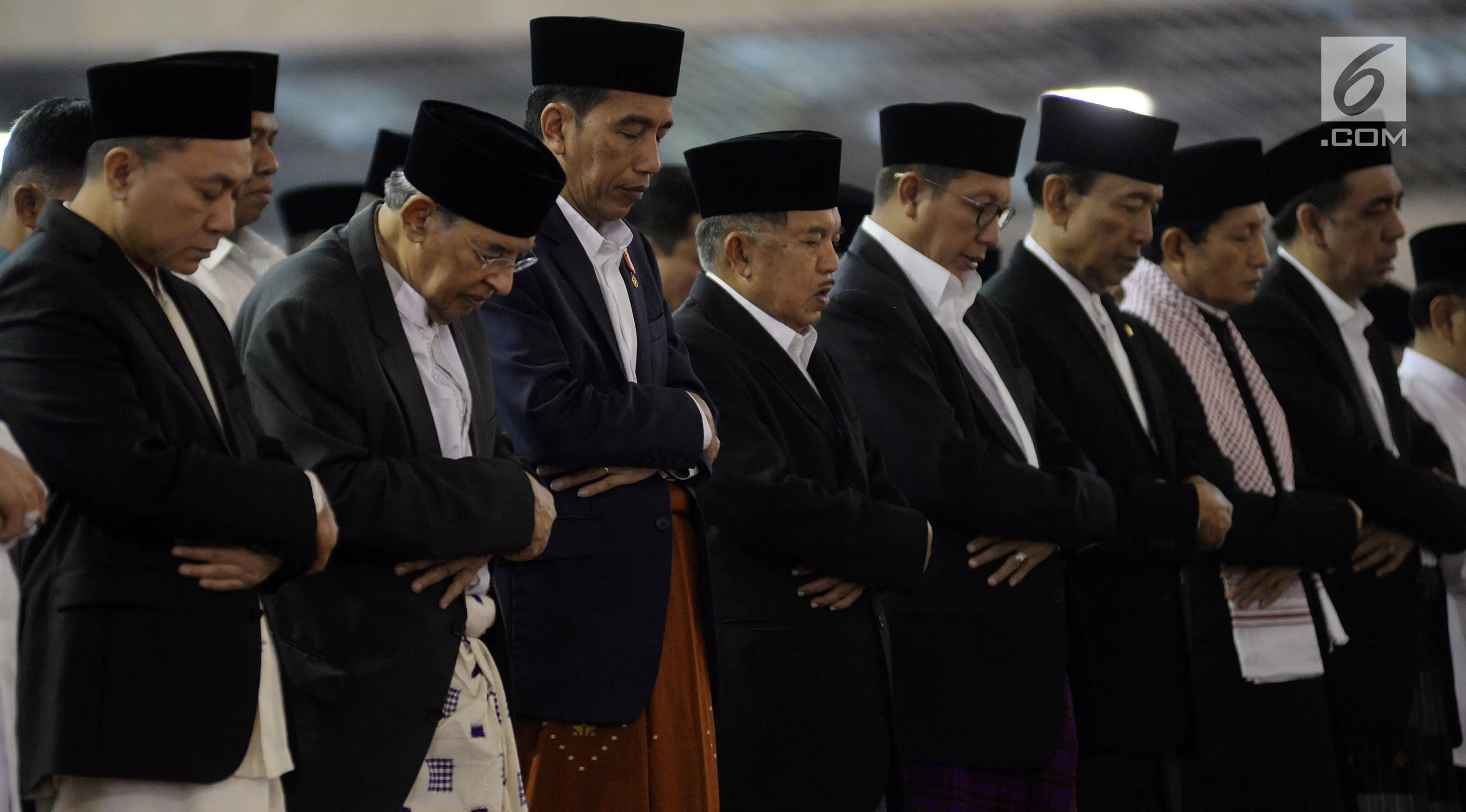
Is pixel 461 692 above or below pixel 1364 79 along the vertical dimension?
below

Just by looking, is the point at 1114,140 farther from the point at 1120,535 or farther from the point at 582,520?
the point at 582,520

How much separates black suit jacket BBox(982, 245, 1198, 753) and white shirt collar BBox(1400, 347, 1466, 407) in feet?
4.52

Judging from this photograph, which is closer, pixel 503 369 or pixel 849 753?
pixel 503 369

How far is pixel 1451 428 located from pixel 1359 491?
76 centimetres

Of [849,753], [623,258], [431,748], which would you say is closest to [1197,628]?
[849,753]

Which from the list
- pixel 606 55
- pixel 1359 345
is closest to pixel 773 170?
pixel 606 55

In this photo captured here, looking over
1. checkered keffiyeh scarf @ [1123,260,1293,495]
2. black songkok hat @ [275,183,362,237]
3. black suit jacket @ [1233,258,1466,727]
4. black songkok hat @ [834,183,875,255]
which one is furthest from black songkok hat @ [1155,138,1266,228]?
black songkok hat @ [275,183,362,237]

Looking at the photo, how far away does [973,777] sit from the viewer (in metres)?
3.60

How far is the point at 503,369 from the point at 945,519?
109cm

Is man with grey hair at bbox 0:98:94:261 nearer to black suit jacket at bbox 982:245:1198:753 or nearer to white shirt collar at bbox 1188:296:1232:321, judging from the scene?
black suit jacket at bbox 982:245:1198:753

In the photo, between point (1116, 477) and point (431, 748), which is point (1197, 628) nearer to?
point (1116, 477)

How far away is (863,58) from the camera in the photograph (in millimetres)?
8773

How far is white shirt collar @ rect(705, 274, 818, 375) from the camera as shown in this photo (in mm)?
3463

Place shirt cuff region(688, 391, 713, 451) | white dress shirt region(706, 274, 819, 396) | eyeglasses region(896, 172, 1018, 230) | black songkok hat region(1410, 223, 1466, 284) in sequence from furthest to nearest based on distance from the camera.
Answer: black songkok hat region(1410, 223, 1466, 284) < eyeglasses region(896, 172, 1018, 230) < white dress shirt region(706, 274, 819, 396) < shirt cuff region(688, 391, 713, 451)
